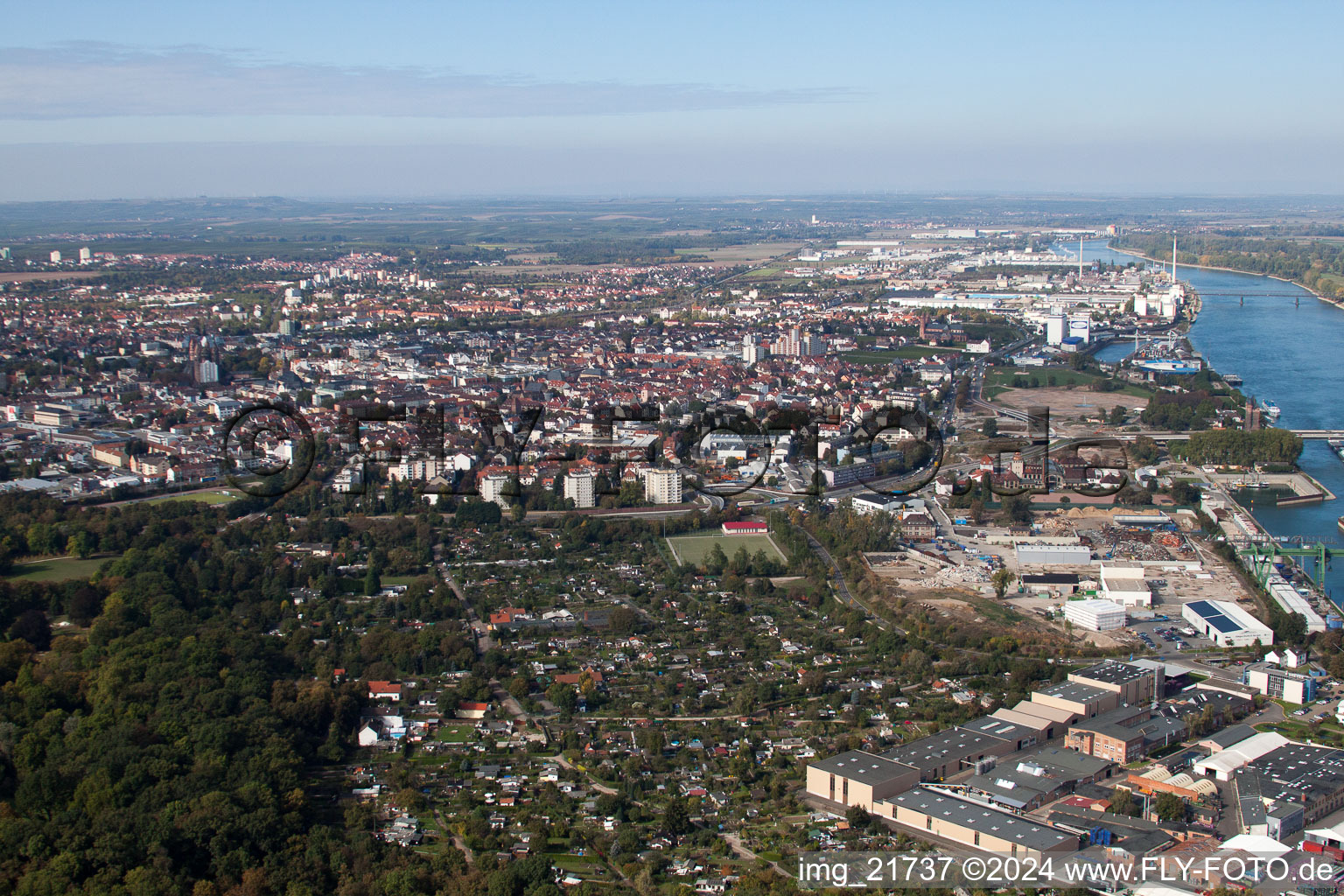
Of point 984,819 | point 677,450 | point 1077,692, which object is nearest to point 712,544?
point 677,450

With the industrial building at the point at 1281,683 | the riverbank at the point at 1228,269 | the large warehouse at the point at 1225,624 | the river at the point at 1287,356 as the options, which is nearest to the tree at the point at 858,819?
the industrial building at the point at 1281,683

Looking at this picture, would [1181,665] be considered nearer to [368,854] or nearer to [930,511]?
[930,511]

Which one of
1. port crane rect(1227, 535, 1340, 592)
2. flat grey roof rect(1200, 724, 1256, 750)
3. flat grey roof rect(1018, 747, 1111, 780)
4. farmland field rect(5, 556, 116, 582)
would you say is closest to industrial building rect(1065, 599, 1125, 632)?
port crane rect(1227, 535, 1340, 592)

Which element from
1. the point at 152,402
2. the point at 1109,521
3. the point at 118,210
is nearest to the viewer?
the point at 1109,521

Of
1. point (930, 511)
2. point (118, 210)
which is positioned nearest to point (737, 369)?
point (930, 511)

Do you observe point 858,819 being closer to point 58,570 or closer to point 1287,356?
point 58,570

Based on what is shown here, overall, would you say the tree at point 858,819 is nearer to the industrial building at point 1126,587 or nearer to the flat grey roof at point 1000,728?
the flat grey roof at point 1000,728
